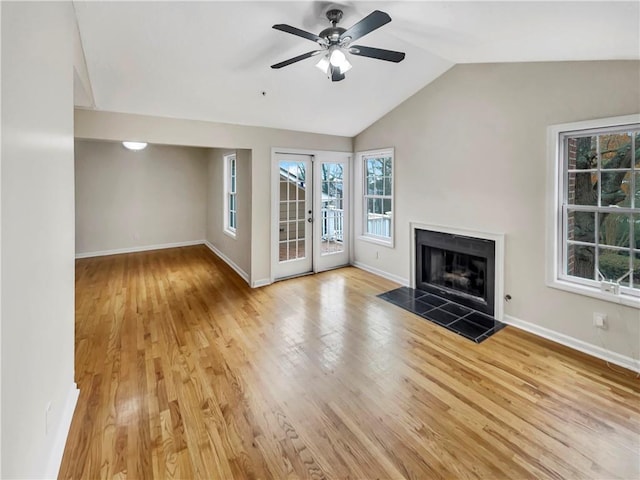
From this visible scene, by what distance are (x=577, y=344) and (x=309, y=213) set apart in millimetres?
3926

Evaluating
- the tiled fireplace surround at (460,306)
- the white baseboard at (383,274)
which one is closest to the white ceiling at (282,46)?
the tiled fireplace surround at (460,306)

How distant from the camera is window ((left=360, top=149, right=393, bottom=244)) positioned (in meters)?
5.20

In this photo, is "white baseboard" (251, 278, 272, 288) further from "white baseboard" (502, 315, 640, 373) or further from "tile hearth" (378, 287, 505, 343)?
"white baseboard" (502, 315, 640, 373)

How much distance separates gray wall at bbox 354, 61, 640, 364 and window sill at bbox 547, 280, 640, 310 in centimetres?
5

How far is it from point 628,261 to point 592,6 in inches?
84.7

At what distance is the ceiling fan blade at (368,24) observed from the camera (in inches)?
78.2

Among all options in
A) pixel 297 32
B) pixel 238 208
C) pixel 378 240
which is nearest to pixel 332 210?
pixel 378 240

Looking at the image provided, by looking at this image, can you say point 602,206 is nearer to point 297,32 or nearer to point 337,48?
point 337,48

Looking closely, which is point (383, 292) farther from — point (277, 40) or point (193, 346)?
point (277, 40)

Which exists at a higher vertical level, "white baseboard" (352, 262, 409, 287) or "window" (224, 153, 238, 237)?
"window" (224, 153, 238, 237)

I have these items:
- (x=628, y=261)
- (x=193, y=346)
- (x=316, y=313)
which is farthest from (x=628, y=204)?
(x=193, y=346)

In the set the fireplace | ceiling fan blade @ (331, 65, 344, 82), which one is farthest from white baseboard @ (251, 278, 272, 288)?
ceiling fan blade @ (331, 65, 344, 82)

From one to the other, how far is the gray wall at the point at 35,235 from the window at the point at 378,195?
4134mm

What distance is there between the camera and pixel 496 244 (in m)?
3.70
